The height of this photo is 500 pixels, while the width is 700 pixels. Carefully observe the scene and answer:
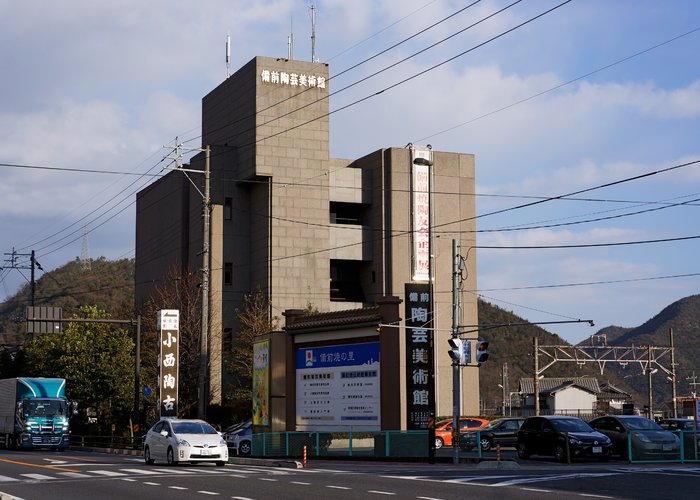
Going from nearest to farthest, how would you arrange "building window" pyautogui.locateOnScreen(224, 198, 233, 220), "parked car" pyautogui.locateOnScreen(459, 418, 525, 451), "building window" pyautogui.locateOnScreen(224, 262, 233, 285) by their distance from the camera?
1. "parked car" pyautogui.locateOnScreen(459, 418, 525, 451)
2. "building window" pyautogui.locateOnScreen(224, 262, 233, 285)
3. "building window" pyautogui.locateOnScreen(224, 198, 233, 220)

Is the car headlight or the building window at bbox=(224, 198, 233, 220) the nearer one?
the car headlight

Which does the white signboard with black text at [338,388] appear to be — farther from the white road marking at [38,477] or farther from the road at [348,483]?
the white road marking at [38,477]

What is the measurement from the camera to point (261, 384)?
1767 inches

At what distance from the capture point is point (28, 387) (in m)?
51.4

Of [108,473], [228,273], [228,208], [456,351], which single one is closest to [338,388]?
[456,351]

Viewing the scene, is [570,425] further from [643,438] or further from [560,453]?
[643,438]

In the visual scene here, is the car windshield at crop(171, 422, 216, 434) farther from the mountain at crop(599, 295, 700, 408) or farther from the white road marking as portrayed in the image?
the mountain at crop(599, 295, 700, 408)

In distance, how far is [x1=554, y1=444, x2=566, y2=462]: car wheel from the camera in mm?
32281

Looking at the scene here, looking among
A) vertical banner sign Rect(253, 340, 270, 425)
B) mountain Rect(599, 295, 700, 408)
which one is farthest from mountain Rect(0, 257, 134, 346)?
vertical banner sign Rect(253, 340, 270, 425)

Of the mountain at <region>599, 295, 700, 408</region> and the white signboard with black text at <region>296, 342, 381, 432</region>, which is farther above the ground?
the mountain at <region>599, 295, 700, 408</region>

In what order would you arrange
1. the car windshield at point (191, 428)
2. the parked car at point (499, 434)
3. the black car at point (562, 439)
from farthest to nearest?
the parked car at point (499, 434) → the black car at point (562, 439) → the car windshield at point (191, 428)

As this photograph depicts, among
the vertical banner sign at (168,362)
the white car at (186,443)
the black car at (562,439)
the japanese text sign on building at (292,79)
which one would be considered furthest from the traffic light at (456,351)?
the japanese text sign on building at (292,79)

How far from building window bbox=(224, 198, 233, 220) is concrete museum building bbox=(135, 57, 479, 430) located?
0.07m

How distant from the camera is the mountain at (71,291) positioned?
538 ft
